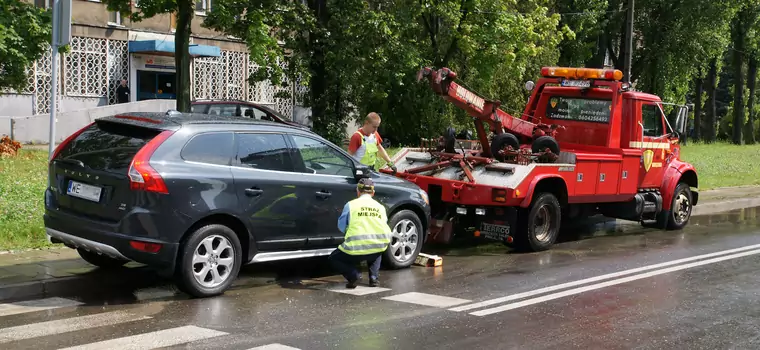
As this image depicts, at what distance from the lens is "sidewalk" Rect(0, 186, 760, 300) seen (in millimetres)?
7913

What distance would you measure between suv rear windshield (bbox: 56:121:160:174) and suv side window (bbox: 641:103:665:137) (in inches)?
333

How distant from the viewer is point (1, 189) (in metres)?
12.6

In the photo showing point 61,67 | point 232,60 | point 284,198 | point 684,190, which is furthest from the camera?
point 232,60

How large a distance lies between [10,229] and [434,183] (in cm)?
525

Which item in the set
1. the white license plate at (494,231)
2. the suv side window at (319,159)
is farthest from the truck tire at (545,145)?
the suv side window at (319,159)

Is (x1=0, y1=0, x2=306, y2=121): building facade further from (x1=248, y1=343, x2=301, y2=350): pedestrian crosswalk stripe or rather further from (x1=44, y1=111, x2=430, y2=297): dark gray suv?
(x1=248, y1=343, x2=301, y2=350): pedestrian crosswalk stripe

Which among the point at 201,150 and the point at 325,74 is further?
the point at 325,74

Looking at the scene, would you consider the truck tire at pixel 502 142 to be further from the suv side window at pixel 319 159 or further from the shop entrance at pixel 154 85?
the shop entrance at pixel 154 85

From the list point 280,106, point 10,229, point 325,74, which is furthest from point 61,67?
A: point 10,229

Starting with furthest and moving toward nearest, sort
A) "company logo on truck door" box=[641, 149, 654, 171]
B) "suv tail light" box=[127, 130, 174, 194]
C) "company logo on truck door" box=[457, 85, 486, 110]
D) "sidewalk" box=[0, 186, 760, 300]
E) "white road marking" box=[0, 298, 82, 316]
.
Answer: "company logo on truck door" box=[641, 149, 654, 171], "company logo on truck door" box=[457, 85, 486, 110], "sidewalk" box=[0, 186, 760, 300], "suv tail light" box=[127, 130, 174, 194], "white road marking" box=[0, 298, 82, 316]

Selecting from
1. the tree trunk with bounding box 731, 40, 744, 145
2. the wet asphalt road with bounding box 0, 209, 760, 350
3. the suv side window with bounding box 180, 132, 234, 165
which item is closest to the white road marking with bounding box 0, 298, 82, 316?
the wet asphalt road with bounding box 0, 209, 760, 350

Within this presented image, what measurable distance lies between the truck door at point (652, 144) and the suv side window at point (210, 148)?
7.45m

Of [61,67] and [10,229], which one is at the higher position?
[61,67]

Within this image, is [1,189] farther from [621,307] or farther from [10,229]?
[621,307]
